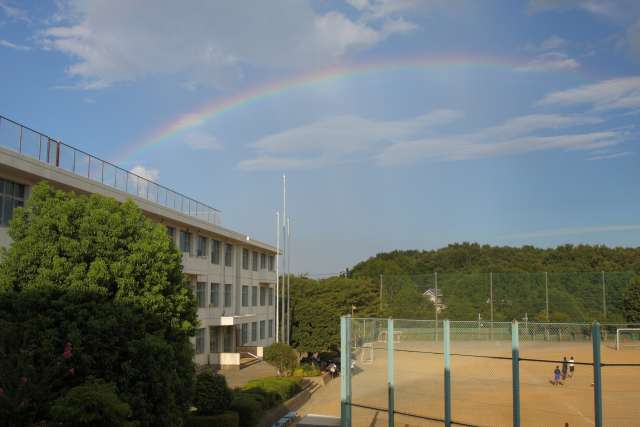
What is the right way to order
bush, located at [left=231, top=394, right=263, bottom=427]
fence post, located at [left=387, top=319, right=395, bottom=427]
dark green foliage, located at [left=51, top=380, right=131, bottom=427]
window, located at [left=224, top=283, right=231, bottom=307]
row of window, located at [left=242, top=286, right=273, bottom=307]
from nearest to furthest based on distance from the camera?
dark green foliage, located at [left=51, top=380, right=131, bottom=427]
fence post, located at [left=387, top=319, right=395, bottom=427]
bush, located at [left=231, top=394, right=263, bottom=427]
window, located at [left=224, top=283, right=231, bottom=307]
row of window, located at [left=242, top=286, right=273, bottom=307]

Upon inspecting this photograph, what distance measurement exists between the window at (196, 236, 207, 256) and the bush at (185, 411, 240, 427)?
815 inches

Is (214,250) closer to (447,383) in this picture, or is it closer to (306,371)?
(306,371)

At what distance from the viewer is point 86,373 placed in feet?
42.7

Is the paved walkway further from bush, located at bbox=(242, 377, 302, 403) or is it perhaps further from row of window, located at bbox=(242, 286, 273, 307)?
row of window, located at bbox=(242, 286, 273, 307)

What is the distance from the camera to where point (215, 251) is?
1614 inches

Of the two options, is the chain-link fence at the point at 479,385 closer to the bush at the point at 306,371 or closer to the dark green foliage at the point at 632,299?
the bush at the point at 306,371

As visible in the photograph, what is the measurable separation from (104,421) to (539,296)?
191 feet

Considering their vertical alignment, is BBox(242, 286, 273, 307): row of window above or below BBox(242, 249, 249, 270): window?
below

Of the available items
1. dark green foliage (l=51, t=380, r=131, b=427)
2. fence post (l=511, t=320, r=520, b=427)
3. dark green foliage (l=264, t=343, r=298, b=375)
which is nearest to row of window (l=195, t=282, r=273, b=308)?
dark green foliage (l=264, t=343, r=298, b=375)

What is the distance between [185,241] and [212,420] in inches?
767

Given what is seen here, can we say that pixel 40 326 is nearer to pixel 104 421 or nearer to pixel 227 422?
pixel 104 421

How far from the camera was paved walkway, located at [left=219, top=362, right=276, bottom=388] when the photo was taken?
3403 cm

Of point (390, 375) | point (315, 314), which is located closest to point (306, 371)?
point (315, 314)

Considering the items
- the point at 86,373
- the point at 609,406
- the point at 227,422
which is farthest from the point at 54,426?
the point at 609,406
